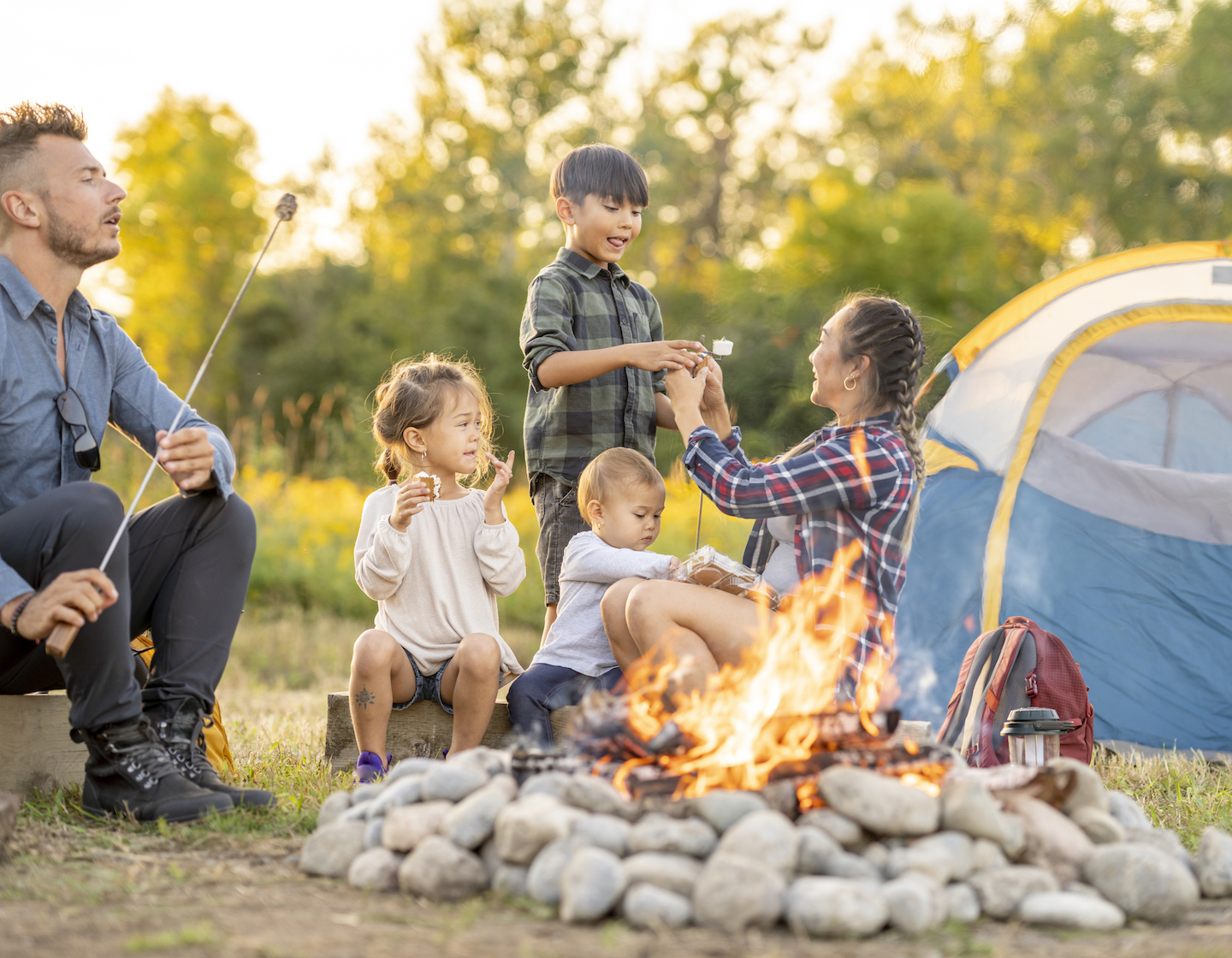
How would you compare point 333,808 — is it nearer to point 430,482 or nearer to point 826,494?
point 430,482

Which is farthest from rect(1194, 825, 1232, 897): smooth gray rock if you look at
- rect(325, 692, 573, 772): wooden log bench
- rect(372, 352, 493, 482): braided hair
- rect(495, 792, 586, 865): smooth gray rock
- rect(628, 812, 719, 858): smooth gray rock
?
rect(372, 352, 493, 482): braided hair

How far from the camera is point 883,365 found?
305cm

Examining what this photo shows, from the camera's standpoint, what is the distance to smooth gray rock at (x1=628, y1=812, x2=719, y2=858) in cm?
203

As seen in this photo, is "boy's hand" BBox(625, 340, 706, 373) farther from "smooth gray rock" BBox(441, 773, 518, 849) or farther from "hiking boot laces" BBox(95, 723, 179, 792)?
"hiking boot laces" BBox(95, 723, 179, 792)

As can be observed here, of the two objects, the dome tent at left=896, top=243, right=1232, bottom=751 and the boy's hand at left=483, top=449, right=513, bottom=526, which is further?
the dome tent at left=896, top=243, right=1232, bottom=751

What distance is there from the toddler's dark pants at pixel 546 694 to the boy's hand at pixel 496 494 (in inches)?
18.2

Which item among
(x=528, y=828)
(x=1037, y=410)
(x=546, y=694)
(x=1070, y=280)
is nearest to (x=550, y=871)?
(x=528, y=828)

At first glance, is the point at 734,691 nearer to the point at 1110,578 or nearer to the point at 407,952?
the point at 407,952

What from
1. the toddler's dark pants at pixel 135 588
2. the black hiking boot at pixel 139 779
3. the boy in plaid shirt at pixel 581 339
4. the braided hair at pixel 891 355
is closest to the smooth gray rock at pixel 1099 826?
the braided hair at pixel 891 355

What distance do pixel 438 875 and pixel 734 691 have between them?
2.94 ft

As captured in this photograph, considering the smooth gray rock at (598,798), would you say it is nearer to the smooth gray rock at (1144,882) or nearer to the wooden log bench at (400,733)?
the smooth gray rock at (1144,882)

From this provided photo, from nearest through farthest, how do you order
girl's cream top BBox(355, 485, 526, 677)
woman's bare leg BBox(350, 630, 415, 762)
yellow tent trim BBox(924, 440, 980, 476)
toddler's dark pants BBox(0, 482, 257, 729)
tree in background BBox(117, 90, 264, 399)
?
toddler's dark pants BBox(0, 482, 257, 729) → woman's bare leg BBox(350, 630, 415, 762) → girl's cream top BBox(355, 485, 526, 677) → yellow tent trim BBox(924, 440, 980, 476) → tree in background BBox(117, 90, 264, 399)

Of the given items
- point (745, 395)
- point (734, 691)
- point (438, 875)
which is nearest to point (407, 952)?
point (438, 875)

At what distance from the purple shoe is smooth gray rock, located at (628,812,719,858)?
4.03 ft
